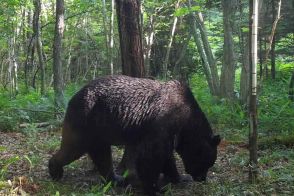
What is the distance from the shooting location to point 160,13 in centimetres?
2131

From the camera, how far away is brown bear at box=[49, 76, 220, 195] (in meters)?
5.93

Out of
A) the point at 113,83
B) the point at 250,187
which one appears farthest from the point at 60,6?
the point at 250,187

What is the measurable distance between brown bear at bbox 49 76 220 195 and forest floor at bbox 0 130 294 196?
298mm

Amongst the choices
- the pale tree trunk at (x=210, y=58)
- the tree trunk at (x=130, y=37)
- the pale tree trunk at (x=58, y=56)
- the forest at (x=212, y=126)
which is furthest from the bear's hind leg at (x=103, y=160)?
the pale tree trunk at (x=210, y=58)

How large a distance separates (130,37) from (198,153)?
7.36 ft

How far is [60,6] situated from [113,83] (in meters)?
6.36

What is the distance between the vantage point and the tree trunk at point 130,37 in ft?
23.3

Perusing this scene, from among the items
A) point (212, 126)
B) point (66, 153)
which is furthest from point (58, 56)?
point (66, 153)

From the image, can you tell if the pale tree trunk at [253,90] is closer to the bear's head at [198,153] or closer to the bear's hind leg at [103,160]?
the bear's head at [198,153]

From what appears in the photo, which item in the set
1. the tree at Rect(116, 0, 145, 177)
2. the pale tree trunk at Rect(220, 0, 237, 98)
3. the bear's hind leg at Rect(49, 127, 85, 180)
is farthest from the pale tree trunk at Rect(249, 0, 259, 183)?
the pale tree trunk at Rect(220, 0, 237, 98)

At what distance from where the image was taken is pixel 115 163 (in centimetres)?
763

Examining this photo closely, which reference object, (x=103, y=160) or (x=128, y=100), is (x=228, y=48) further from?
(x=103, y=160)

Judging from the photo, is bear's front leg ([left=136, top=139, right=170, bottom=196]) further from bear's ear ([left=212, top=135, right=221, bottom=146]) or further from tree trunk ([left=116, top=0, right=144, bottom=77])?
tree trunk ([left=116, top=0, right=144, bottom=77])

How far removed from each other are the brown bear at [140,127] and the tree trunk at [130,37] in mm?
844
